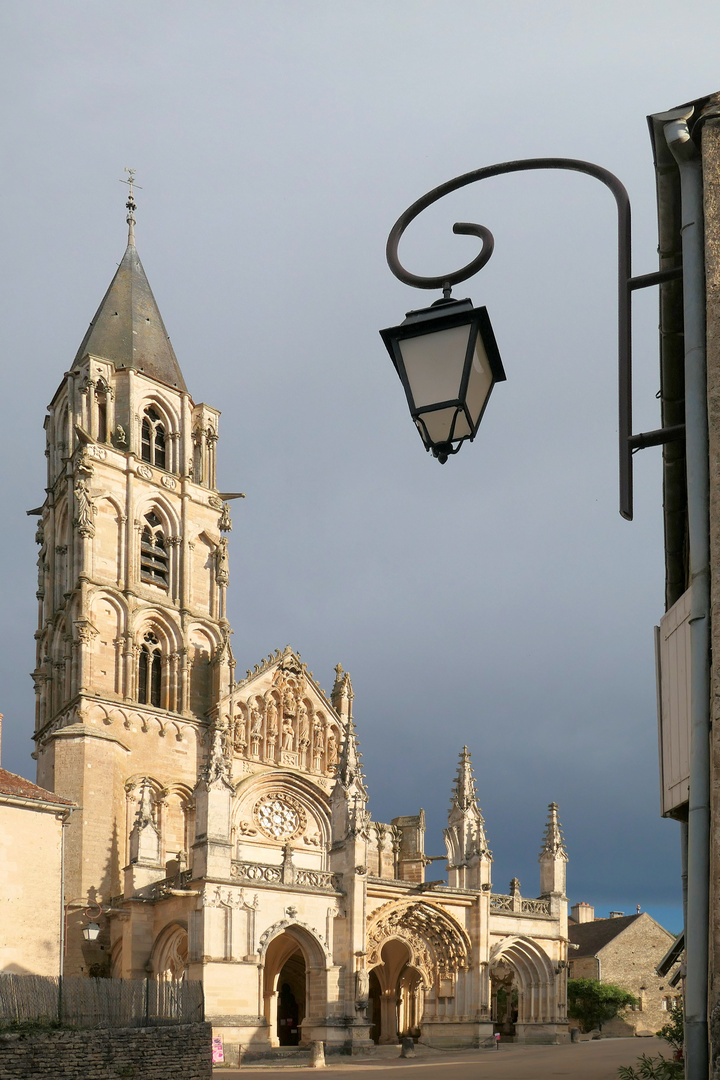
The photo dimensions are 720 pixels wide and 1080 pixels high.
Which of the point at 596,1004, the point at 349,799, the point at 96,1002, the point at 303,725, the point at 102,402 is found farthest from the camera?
the point at 596,1004

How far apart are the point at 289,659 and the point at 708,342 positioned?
41249mm

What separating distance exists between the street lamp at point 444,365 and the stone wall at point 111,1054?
19.3 metres

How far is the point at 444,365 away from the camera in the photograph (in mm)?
5621

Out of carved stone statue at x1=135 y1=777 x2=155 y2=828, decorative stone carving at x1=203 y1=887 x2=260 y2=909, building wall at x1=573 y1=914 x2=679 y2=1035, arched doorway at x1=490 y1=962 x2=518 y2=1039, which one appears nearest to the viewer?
decorative stone carving at x1=203 y1=887 x2=260 y2=909

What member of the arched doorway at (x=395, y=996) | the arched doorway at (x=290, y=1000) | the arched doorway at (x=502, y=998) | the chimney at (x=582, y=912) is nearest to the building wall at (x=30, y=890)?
the arched doorway at (x=290, y=1000)

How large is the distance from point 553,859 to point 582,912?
1167 inches

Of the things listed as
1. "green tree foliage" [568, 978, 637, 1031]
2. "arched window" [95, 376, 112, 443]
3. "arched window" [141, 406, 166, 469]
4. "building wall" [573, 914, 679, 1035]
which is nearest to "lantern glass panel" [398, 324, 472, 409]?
"arched window" [95, 376, 112, 443]

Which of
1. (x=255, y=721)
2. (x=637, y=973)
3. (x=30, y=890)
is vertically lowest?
(x=637, y=973)

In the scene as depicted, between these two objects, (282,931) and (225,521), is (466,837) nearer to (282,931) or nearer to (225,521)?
(282,931)

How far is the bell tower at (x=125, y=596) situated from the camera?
39.4 m

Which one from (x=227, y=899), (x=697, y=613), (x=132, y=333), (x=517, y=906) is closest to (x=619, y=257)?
(x=697, y=613)

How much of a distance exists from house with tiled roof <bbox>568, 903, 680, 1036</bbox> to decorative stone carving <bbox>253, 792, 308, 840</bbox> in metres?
16.8

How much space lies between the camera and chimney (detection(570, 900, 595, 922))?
71250 mm

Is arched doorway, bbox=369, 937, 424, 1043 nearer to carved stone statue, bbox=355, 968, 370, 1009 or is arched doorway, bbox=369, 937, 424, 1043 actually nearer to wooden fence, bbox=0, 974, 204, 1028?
carved stone statue, bbox=355, 968, 370, 1009
